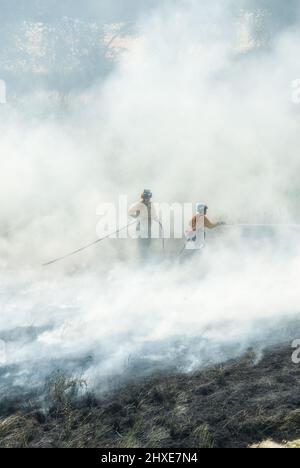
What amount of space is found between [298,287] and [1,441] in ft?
21.3

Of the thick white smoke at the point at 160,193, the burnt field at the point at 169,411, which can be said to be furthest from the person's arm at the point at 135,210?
the burnt field at the point at 169,411

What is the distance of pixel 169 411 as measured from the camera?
5773 millimetres

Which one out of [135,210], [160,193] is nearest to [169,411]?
[135,210]

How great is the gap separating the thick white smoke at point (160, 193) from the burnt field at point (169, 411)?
0.57 meters

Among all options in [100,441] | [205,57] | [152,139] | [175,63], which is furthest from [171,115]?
[100,441]

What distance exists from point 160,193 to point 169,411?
11.8 m

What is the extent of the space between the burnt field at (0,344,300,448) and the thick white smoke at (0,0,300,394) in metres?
0.57

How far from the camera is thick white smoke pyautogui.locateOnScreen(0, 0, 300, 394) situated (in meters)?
7.97

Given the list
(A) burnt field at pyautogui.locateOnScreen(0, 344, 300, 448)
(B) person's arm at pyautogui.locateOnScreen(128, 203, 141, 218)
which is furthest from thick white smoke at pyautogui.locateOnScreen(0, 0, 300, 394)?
(B) person's arm at pyautogui.locateOnScreen(128, 203, 141, 218)

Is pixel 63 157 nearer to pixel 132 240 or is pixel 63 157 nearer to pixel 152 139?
pixel 152 139

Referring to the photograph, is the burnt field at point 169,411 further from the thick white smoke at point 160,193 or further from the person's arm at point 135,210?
the person's arm at point 135,210

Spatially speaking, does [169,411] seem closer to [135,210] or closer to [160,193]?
[135,210]

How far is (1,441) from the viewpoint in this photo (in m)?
5.22
